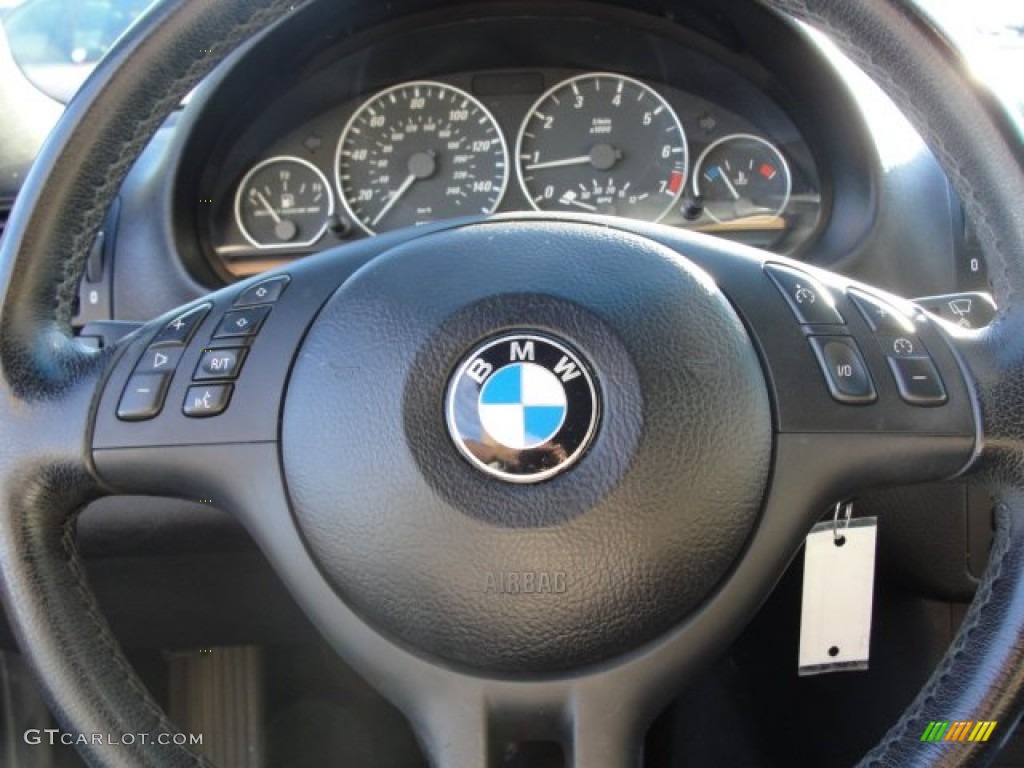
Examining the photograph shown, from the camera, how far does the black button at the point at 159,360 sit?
2.87 ft

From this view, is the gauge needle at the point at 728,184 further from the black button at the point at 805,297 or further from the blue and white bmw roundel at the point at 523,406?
the blue and white bmw roundel at the point at 523,406

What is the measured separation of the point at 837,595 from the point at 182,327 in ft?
2.12

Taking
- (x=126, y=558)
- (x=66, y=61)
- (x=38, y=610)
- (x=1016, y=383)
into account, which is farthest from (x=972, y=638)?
(x=66, y=61)

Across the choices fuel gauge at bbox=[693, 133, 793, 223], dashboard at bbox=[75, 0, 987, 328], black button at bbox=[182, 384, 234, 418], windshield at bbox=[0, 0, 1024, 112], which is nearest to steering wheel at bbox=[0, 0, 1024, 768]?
black button at bbox=[182, 384, 234, 418]

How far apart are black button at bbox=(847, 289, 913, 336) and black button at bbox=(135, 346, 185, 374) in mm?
512

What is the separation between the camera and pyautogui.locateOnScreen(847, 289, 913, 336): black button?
859mm

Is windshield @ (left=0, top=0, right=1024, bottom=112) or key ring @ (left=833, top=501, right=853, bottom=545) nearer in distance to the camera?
key ring @ (left=833, top=501, right=853, bottom=545)

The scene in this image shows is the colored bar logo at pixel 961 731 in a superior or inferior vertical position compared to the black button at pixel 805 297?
inferior

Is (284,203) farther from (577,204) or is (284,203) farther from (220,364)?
(220,364)

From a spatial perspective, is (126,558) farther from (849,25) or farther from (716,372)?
(849,25)

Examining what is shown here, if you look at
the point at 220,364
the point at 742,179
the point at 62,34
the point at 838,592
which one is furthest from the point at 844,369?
the point at 62,34

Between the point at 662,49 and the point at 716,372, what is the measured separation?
1035 millimetres

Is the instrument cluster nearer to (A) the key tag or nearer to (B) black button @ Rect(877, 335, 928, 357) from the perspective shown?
(A) the key tag

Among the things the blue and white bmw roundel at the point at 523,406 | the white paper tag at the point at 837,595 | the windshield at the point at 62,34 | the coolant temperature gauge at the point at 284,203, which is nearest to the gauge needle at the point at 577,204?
the coolant temperature gauge at the point at 284,203
